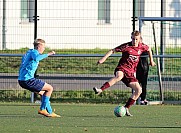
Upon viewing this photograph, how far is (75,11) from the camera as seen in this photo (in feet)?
70.8

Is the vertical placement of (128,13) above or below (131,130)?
above

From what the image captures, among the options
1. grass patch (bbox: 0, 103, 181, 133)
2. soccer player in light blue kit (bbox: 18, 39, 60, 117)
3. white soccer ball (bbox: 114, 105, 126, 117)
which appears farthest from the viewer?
soccer player in light blue kit (bbox: 18, 39, 60, 117)

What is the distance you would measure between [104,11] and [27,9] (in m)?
2.59

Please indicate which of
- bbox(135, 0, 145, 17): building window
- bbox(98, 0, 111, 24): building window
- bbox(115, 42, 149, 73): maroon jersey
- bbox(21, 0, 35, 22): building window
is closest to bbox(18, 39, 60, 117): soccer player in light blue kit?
bbox(115, 42, 149, 73): maroon jersey

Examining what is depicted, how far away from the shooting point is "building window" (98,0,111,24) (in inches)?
848

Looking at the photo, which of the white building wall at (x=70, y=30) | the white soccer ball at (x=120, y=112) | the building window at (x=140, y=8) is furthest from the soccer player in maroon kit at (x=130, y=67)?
the building window at (x=140, y=8)

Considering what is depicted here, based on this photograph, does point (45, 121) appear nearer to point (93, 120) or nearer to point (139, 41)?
point (93, 120)

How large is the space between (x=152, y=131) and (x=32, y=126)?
6.54 ft

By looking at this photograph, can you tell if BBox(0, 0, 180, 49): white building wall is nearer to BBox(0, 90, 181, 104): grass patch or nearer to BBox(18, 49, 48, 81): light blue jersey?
BBox(0, 90, 181, 104): grass patch

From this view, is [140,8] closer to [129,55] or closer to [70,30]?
[70,30]

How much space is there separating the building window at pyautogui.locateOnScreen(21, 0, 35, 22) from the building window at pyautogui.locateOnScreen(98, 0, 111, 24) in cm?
198

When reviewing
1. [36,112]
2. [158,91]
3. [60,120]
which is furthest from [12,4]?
[60,120]

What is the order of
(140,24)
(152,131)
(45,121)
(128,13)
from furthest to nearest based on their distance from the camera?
(128,13)
(140,24)
(45,121)
(152,131)

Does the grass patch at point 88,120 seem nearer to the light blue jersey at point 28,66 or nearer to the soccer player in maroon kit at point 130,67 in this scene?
the soccer player in maroon kit at point 130,67
